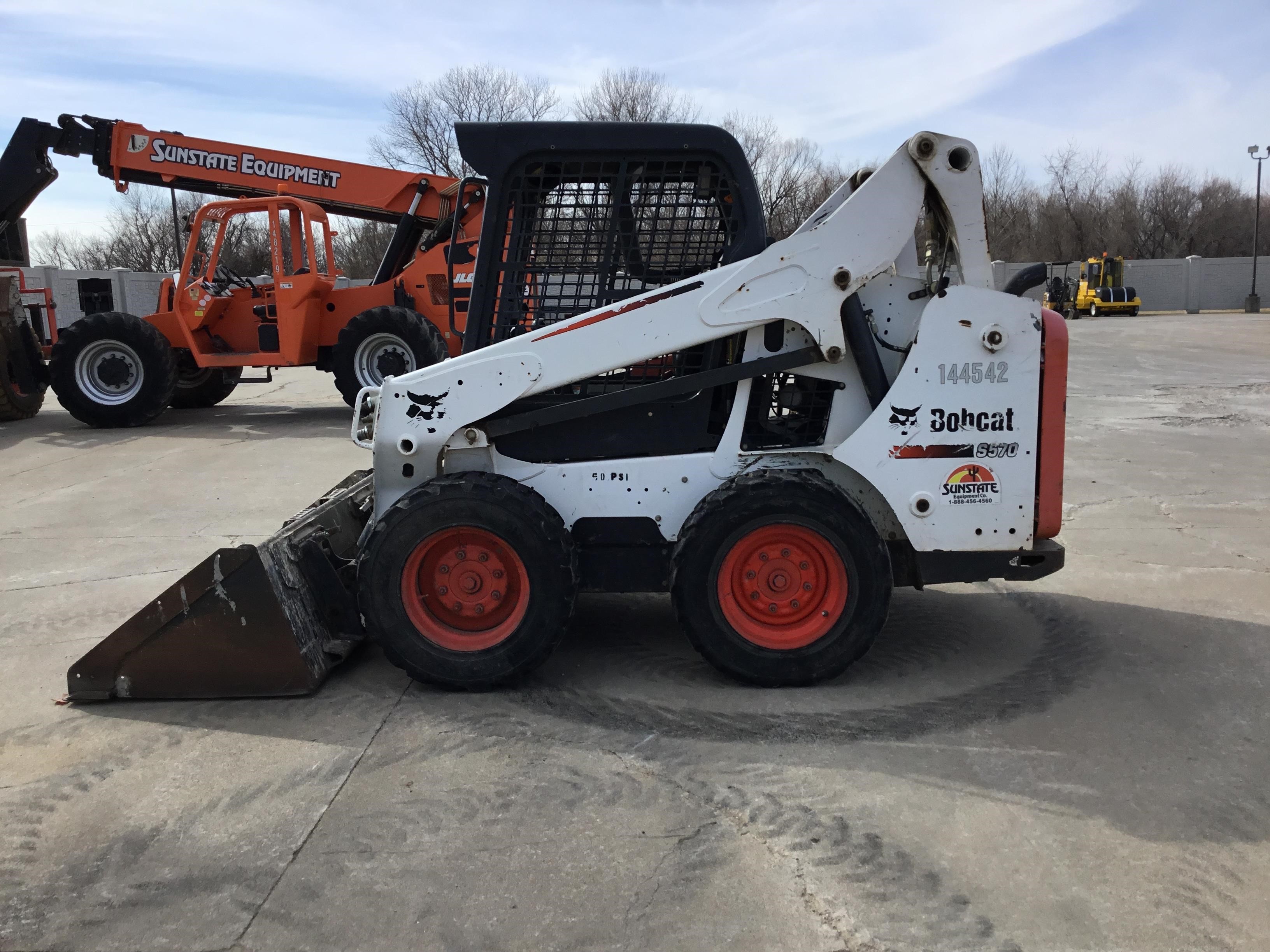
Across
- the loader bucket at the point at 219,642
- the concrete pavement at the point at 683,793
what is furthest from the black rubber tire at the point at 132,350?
the loader bucket at the point at 219,642

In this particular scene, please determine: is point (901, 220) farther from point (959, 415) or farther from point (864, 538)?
point (864, 538)

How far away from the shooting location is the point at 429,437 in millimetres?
4160

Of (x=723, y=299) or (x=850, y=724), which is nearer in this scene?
(x=850, y=724)

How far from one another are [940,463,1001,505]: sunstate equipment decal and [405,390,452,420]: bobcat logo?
6.71 feet

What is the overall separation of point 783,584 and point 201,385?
1146 cm

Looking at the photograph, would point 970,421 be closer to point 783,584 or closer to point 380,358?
point 783,584

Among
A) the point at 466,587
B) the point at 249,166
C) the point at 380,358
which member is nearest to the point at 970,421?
the point at 466,587

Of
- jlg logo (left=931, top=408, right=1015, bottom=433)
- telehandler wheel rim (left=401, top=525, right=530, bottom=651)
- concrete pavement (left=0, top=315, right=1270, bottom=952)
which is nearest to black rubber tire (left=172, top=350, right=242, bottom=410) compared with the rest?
concrete pavement (left=0, top=315, right=1270, bottom=952)

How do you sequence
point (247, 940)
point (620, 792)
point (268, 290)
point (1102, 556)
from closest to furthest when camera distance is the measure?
point (247, 940) → point (620, 792) → point (1102, 556) → point (268, 290)

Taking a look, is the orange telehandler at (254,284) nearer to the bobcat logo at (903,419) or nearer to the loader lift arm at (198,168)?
the loader lift arm at (198,168)

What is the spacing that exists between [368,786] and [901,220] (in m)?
2.85

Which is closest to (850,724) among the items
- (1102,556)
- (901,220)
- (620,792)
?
(620,792)

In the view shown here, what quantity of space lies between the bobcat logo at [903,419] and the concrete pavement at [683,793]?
1.02 meters

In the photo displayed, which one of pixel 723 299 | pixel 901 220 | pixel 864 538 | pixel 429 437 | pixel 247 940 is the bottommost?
pixel 247 940
